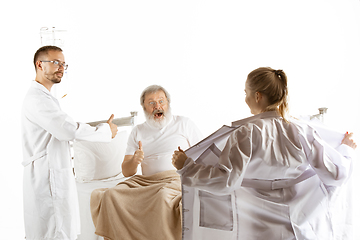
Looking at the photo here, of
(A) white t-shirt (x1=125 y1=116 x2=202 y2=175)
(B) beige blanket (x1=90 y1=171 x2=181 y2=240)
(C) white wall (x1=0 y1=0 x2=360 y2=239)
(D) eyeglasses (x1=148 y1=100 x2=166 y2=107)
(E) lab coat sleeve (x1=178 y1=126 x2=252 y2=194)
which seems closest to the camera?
(E) lab coat sleeve (x1=178 y1=126 x2=252 y2=194)

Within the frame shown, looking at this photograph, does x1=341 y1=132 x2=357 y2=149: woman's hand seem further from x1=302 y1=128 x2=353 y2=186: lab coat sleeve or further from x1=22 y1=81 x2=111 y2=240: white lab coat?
x1=22 y1=81 x2=111 y2=240: white lab coat

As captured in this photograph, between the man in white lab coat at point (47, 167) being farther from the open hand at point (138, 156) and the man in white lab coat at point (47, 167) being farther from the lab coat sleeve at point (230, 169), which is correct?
the lab coat sleeve at point (230, 169)

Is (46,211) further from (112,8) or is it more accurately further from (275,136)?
(112,8)

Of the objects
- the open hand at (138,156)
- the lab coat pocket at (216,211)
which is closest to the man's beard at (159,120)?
the open hand at (138,156)

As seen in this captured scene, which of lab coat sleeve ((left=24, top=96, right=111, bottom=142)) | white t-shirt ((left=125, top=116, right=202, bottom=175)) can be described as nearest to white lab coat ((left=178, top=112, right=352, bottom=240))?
lab coat sleeve ((left=24, top=96, right=111, bottom=142))

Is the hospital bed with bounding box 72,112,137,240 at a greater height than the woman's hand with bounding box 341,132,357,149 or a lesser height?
lesser

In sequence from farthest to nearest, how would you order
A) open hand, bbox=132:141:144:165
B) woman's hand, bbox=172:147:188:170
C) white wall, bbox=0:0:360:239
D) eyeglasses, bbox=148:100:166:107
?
white wall, bbox=0:0:360:239
eyeglasses, bbox=148:100:166:107
open hand, bbox=132:141:144:165
woman's hand, bbox=172:147:188:170

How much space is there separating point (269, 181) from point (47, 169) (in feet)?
4.63

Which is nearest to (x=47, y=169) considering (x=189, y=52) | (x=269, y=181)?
(x=269, y=181)

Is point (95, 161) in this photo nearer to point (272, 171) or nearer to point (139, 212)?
point (139, 212)

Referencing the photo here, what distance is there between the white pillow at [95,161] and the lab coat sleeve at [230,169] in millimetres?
2008

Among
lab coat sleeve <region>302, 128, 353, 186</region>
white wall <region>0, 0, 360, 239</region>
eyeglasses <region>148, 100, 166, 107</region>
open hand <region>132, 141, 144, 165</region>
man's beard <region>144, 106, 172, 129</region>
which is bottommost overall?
open hand <region>132, 141, 144, 165</region>

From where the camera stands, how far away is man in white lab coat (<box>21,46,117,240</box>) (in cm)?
249

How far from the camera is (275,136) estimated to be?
187cm
